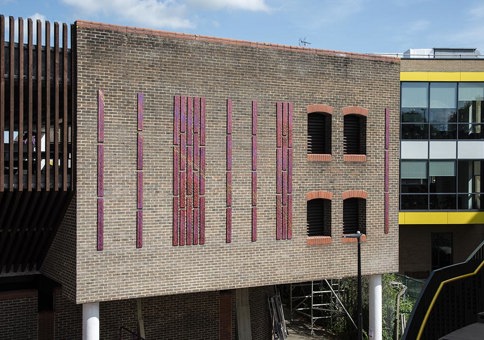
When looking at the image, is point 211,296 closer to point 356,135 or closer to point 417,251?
point 356,135

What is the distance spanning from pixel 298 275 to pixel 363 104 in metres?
6.28

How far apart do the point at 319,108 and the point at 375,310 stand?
7.56 meters

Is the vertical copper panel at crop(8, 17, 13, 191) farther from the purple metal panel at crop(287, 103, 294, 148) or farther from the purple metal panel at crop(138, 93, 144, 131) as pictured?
the purple metal panel at crop(287, 103, 294, 148)

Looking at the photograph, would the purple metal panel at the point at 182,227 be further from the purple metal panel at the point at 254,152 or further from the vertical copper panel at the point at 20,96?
the vertical copper panel at the point at 20,96

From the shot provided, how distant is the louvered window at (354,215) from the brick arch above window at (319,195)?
36.9 inches

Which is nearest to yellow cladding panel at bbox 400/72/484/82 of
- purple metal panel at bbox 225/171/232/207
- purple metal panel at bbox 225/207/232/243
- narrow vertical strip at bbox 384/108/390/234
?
narrow vertical strip at bbox 384/108/390/234

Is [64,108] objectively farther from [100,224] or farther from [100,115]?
[100,224]

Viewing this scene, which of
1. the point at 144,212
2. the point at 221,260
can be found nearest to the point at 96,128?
the point at 144,212

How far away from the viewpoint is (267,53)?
1714cm

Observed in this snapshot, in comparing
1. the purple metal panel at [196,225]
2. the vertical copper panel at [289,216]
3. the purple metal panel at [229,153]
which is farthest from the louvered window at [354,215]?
the purple metal panel at [196,225]

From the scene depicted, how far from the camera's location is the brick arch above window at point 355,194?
60.8 feet

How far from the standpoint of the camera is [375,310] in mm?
19484

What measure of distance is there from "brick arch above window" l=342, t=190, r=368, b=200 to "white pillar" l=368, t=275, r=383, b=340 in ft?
10.1

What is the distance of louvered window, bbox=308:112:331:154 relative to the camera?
18.3 m
